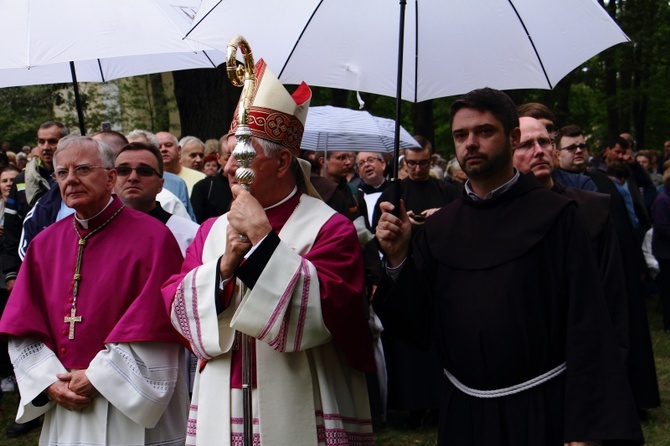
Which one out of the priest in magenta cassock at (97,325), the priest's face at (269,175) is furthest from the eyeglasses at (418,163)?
the priest's face at (269,175)

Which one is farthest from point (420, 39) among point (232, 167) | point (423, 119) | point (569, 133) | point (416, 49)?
point (423, 119)

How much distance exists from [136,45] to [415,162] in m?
3.34

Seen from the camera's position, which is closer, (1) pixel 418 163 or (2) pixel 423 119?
(1) pixel 418 163

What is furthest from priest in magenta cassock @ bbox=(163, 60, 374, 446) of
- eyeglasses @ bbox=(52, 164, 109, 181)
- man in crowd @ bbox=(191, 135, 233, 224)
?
man in crowd @ bbox=(191, 135, 233, 224)

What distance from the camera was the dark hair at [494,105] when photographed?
3426 millimetres

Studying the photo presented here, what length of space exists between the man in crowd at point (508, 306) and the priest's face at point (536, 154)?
3.34 ft

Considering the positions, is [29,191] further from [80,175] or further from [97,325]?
[97,325]

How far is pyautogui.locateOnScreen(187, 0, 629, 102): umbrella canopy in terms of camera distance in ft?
13.2

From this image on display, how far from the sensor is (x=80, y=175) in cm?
423

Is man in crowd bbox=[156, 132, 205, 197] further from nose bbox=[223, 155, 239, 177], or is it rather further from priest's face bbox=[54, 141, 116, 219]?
nose bbox=[223, 155, 239, 177]

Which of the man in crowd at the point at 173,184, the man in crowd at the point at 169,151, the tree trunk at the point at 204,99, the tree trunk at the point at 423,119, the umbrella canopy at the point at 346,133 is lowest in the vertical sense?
the man in crowd at the point at 173,184

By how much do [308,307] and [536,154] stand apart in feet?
5.70

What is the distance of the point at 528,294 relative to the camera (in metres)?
3.28

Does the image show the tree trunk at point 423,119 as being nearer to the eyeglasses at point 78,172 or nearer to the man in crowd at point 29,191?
the man in crowd at point 29,191
